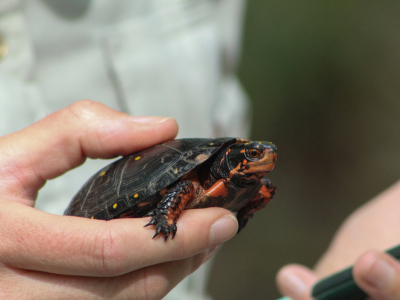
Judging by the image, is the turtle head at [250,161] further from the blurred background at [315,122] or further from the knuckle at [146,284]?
the blurred background at [315,122]

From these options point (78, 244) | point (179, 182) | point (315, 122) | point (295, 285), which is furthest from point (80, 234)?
point (315, 122)

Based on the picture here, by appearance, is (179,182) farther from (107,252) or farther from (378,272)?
(378,272)

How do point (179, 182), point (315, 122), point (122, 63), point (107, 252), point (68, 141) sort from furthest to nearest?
point (315, 122) < point (122, 63) < point (68, 141) < point (179, 182) < point (107, 252)

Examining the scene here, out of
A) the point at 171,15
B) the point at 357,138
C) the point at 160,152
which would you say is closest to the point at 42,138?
the point at 160,152

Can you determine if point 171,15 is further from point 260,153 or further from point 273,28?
point 273,28

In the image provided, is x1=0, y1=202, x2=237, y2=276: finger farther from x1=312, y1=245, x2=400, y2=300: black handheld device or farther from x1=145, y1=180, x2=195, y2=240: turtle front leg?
x1=312, y1=245, x2=400, y2=300: black handheld device
